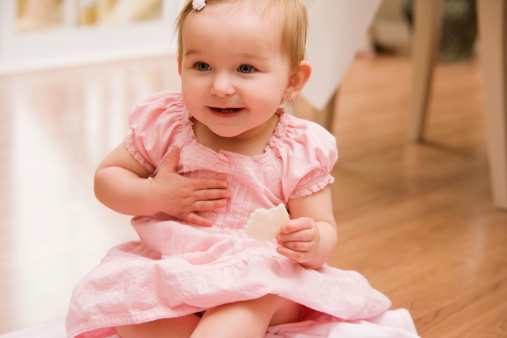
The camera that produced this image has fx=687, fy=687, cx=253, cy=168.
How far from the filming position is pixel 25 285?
109 centimetres

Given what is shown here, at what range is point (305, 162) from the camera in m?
0.89

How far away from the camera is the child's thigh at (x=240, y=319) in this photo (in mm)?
777

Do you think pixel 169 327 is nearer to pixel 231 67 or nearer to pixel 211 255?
pixel 211 255

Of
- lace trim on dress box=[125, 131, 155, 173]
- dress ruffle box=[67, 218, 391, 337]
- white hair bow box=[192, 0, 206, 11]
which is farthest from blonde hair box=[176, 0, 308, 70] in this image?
dress ruffle box=[67, 218, 391, 337]

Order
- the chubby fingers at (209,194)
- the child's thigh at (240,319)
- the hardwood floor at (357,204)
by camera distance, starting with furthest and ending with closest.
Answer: the hardwood floor at (357,204)
the chubby fingers at (209,194)
the child's thigh at (240,319)

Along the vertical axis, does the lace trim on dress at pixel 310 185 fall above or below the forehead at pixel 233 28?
below

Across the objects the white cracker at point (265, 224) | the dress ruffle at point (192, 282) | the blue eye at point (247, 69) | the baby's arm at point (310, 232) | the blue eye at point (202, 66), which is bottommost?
the dress ruffle at point (192, 282)

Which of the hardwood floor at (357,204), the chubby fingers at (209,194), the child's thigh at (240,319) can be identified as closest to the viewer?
the child's thigh at (240,319)

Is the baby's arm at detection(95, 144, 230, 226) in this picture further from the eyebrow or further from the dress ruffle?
the eyebrow

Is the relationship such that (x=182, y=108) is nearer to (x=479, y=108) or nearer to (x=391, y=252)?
(x=391, y=252)

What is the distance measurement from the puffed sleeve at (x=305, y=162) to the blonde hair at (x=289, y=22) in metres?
0.10

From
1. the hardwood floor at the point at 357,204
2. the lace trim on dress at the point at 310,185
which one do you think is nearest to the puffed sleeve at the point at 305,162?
the lace trim on dress at the point at 310,185

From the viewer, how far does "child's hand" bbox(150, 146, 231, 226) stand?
886 millimetres

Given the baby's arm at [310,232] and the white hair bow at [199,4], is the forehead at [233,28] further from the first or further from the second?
the baby's arm at [310,232]
